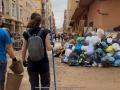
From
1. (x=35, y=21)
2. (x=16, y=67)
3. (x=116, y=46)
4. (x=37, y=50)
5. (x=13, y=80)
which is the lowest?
(x=116, y=46)

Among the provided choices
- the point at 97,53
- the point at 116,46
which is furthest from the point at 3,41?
the point at 116,46

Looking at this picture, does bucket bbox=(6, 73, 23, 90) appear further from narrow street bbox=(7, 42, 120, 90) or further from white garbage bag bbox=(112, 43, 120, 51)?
white garbage bag bbox=(112, 43, 120, 51)

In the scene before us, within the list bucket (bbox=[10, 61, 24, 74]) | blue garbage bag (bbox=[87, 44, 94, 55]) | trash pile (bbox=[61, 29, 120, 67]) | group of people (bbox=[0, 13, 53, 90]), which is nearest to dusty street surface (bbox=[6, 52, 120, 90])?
trash pile (bbox=[61, 29, 120, 67])

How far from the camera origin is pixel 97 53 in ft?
54.4

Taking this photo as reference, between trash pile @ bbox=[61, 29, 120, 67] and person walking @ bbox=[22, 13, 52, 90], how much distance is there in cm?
935

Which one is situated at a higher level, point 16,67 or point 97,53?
point 16,67

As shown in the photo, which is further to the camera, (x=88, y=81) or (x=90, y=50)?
(x=90, y=50)

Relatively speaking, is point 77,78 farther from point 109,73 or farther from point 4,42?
point 4,42

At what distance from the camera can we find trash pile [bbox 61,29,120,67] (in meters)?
16.2

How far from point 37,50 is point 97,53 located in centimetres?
1010

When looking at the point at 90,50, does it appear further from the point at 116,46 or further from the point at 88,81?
the point at 88,81

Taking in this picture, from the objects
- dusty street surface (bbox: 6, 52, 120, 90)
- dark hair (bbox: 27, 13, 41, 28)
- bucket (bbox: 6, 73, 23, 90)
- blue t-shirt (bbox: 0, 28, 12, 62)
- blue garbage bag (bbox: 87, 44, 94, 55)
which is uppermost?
dark hair (bbox: 27, 13, 41, 28)

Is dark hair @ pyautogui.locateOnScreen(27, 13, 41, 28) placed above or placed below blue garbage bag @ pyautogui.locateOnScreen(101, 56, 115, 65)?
above

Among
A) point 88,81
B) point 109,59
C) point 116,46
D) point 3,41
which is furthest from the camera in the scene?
point 116,46
